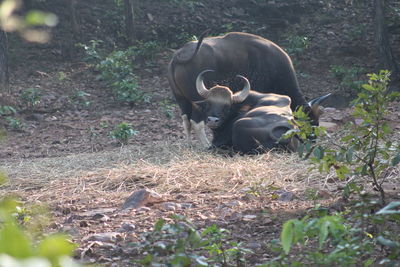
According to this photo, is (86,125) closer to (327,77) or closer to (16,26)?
(327,77)

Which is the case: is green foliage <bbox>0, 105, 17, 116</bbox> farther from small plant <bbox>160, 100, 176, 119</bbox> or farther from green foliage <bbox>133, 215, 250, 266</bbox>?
green foliage <bbox>133, 215, 250, 266</bbox>

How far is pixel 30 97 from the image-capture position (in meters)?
Result: 12.1

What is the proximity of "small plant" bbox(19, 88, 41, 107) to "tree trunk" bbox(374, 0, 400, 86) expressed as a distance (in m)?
6.51

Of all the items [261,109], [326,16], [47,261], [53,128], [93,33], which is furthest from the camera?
[326,16]

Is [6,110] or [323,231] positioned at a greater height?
[323,231]

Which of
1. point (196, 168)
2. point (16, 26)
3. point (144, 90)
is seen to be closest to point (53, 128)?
point (144, 90)

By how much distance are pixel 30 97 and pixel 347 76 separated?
19.8 feet

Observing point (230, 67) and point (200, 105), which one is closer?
point (200, 105)

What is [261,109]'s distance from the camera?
326 inches

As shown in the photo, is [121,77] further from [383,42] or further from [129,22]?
[383,42]

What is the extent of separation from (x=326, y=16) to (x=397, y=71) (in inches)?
150

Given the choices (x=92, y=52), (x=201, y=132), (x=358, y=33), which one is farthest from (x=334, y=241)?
(x=358, y=33)

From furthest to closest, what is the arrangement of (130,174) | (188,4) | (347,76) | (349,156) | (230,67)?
(188,4)
(347,76)
(230,67)
(130,174)
(349,156)

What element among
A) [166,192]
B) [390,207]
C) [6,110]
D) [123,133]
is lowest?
[6,110]
